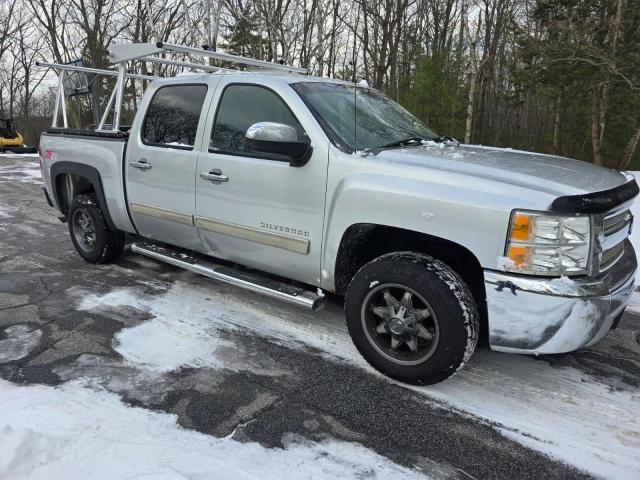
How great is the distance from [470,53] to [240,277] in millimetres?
13381

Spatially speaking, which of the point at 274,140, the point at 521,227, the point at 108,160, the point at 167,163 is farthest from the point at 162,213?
the point at 521,227

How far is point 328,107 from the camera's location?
357cm

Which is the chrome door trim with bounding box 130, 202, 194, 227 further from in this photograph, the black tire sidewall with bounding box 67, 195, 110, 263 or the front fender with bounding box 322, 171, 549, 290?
the front fender with bounding box 322, 171, 549, 290

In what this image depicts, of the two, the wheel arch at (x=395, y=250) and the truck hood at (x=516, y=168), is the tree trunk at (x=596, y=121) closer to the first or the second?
the truck hood at (x=516, y=168)

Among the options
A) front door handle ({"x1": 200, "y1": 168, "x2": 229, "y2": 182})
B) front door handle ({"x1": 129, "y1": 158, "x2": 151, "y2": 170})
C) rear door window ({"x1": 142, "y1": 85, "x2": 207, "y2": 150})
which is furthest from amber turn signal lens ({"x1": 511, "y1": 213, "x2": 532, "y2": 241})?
front door handle ({"x1": 129, "y1": 158, "x2": 151, "y2": 170})

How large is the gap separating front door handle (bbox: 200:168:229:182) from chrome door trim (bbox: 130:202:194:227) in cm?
42

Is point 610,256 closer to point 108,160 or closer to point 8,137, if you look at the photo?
point 108,160

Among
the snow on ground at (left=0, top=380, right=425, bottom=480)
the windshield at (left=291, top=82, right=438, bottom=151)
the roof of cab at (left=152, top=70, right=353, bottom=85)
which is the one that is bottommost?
the snow on ground at (left=0, top=380, right=425, bottom=480)

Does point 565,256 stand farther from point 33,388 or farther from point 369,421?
point 33,388

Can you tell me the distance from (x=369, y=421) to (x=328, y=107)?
217cm

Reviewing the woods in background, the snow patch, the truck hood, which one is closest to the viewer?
the truck hood

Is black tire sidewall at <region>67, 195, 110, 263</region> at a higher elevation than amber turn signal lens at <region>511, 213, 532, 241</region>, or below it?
below

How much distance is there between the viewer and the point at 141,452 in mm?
2377

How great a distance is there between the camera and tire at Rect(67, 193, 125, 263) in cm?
511
